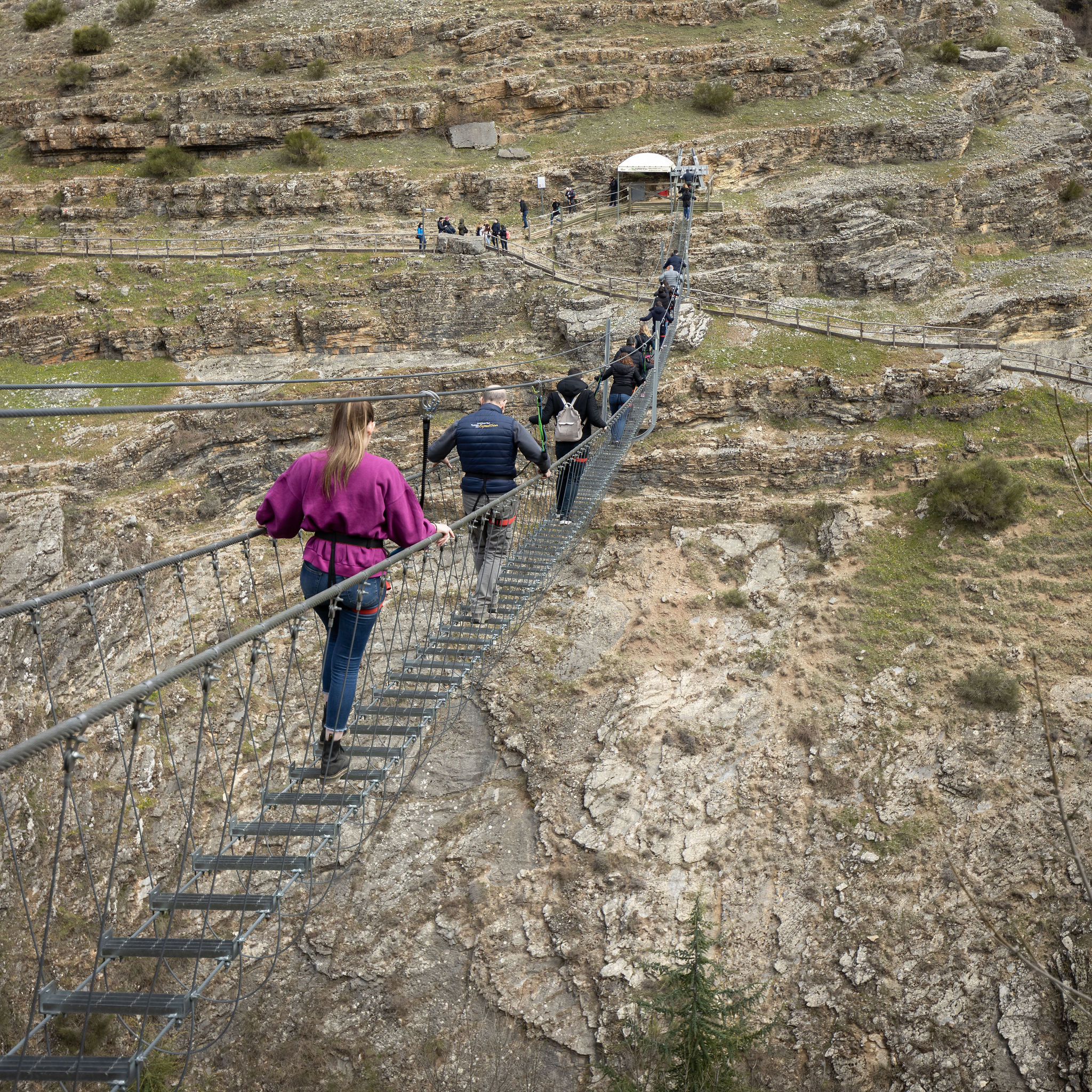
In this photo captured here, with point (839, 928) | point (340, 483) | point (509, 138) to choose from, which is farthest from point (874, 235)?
point (340, 483)

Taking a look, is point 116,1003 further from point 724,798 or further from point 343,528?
point 724,798

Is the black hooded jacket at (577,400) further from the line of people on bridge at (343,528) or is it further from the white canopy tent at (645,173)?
the white canopy tent at (645,173)

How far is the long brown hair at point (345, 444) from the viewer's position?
3.15 metres

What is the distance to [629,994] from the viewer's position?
300 inches

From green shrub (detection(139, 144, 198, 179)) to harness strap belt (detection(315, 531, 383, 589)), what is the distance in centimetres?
Result: 1867

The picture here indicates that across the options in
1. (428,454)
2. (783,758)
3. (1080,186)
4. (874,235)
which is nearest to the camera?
(428,454)

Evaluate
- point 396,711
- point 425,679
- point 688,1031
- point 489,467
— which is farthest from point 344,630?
point 688,1031

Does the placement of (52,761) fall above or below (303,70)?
below

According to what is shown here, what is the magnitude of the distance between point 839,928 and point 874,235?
12636 mm

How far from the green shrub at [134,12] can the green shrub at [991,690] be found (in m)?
29.1

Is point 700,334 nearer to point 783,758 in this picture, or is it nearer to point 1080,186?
point 783,758

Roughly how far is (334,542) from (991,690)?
26.3 ft

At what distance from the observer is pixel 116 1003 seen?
272 centimetres

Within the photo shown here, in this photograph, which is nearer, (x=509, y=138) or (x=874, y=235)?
(x=874, y=235)
